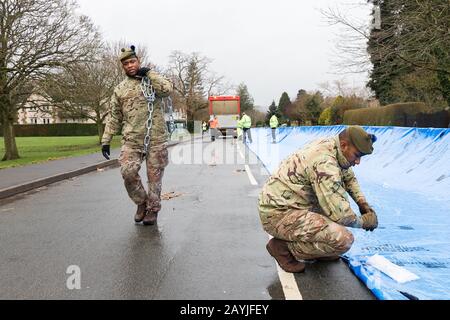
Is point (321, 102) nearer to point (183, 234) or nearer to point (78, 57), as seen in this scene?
point (78, 57)

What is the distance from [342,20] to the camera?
16719mm

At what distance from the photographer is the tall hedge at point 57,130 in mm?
62719

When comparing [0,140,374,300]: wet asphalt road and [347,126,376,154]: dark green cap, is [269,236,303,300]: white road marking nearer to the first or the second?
[0,140,374,300]: wet asphalt road

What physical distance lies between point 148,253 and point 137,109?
189cm

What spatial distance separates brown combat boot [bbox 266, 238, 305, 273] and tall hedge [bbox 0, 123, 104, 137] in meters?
61.4

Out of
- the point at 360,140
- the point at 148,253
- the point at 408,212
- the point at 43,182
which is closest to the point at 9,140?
the point at 43,182

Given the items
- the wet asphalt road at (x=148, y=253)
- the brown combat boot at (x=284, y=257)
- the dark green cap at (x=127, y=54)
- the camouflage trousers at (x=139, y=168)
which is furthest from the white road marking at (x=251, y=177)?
the brown combat boot at (x=284, y=257)

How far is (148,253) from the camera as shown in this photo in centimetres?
458

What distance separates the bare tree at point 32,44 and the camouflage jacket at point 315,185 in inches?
675

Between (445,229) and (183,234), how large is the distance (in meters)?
3.05

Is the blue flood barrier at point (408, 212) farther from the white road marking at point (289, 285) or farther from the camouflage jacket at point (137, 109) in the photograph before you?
the camouflage jacket at point (137, 109)

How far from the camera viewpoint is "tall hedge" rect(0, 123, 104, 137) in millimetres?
62719

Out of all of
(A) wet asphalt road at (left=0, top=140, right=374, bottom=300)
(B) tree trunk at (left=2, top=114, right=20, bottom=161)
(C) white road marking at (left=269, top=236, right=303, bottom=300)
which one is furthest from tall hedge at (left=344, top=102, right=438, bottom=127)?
(B) tree trunk at (left=2, top=114, right=20, bottom=161)
